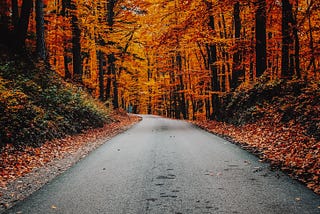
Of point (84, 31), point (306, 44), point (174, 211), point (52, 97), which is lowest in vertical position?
point (174, 211)

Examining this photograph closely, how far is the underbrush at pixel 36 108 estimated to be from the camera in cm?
1070

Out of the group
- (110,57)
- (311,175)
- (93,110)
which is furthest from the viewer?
Result: (110,57)

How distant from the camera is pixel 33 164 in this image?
9141 millimetres

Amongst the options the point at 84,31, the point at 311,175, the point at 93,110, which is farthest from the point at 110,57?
the point at 311,175

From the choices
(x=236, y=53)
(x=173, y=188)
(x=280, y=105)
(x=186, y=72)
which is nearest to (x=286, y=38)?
(x=280, y=105)

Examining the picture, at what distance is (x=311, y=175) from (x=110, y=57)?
28.3 metres

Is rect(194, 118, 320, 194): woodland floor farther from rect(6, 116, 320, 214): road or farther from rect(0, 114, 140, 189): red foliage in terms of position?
rect(0, 114, 140, 189): red foliage

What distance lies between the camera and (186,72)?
26453 mm

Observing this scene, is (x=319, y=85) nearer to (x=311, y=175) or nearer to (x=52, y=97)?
(x=311, y=175)

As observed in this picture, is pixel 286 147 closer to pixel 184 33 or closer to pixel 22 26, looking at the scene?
pixel 184 33

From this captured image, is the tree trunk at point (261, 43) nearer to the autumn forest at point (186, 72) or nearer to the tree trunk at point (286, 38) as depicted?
the autumn forest at point (186, 72)

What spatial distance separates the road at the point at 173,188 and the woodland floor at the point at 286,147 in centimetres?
35

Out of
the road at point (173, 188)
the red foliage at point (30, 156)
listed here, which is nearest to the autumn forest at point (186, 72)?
the red foliage at point (30, 156)

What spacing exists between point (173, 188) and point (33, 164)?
4.93 metres
